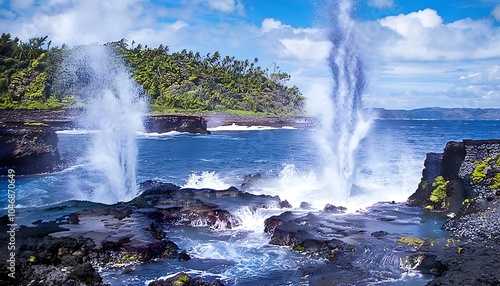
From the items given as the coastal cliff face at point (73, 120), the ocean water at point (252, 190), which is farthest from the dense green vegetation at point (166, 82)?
the ocean water at point (252, 190)

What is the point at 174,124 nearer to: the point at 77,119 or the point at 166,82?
the point at 77,119

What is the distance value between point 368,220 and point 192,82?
114 metres

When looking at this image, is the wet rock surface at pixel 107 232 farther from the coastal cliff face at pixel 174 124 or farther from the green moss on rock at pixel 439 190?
the coastal cliff face at pixel 174 124

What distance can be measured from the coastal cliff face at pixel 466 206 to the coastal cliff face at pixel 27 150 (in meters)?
31.5

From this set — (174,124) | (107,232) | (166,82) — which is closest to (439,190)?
Answer: (107,232)

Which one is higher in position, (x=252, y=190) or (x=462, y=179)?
(x=462, y=179)

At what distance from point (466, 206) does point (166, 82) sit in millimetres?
111111

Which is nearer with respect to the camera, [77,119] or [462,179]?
[462,179]

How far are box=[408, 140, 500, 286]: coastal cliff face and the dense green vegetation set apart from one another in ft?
258

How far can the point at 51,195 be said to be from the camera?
30656 millimetres

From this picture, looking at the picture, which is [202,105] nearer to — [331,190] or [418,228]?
[331,190]

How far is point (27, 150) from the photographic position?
38312mm

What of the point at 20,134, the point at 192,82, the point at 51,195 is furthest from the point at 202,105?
the point at 51,195

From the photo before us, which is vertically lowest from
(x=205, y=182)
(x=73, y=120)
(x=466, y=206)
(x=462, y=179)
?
(x=205, y=182)
